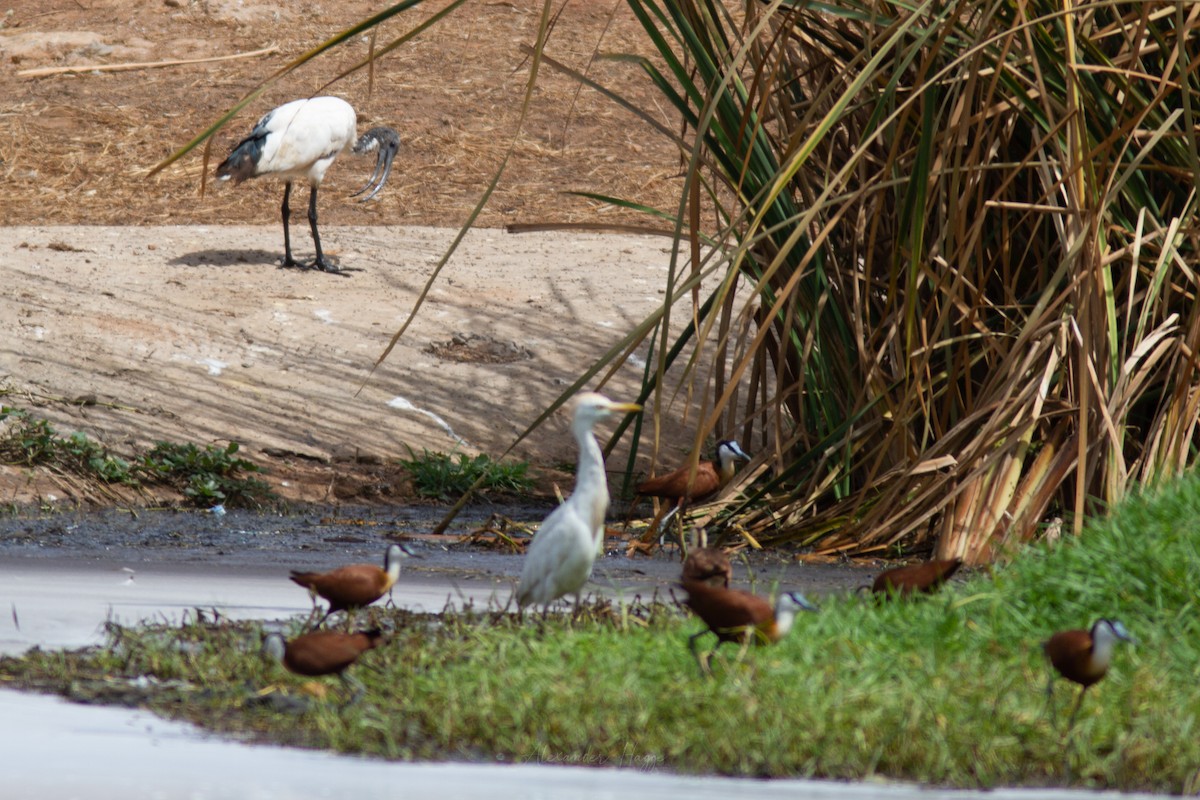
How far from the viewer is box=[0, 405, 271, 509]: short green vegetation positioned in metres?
7.19

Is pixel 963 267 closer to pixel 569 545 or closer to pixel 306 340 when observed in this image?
pixel 569 545

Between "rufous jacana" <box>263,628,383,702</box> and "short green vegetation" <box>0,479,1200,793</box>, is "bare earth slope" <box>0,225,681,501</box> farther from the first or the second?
"rufous jacana" <box>263,628,383,702</box>

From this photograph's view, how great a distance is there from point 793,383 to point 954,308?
0.72 meters

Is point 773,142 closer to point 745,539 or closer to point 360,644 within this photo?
point 745,539

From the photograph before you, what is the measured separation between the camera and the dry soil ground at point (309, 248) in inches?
330

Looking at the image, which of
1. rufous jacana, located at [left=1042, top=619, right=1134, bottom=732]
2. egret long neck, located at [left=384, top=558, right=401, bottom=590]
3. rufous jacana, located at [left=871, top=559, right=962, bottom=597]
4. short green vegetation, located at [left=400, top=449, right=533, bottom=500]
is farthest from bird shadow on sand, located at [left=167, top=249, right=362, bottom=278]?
rufous jacana, located at [left=1042, top=619, right=1134, bottom=732]

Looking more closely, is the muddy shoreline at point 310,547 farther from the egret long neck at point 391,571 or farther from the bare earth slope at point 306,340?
the egret long neck at point 391,571

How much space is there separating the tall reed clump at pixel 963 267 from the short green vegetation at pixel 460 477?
1.63 metres

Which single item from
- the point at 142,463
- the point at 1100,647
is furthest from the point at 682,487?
the point at 142,463

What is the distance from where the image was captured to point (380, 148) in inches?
521

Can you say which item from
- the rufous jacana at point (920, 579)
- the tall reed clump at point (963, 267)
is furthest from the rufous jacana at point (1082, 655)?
the tall reed clump at point (963, 267)

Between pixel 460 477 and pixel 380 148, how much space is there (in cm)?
605

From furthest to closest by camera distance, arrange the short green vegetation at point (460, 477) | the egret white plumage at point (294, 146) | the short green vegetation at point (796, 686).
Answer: the egret white plumage at point (294, 146)
the short green vegetation at point (460, 477)
the short green vegetation at point (796, 686)

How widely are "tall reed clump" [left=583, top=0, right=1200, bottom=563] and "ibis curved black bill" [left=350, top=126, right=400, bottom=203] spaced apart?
6.99 m
